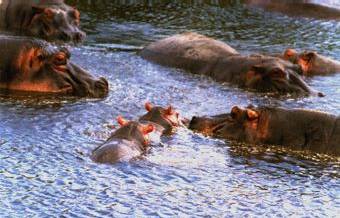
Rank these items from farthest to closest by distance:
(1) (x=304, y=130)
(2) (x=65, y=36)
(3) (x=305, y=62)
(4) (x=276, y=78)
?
(2) (x=65, y=36) < (3) (x=305, y=62) < (4) (x=276, y=78) < (1) (x=304, y=130)

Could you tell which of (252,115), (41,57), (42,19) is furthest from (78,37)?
(252,115)

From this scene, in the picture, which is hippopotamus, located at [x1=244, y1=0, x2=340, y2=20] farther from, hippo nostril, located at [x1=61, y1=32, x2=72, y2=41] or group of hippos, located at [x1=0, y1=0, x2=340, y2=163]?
hippo nostril, located at [x1=61, y1=32, x2=72, y2=41]

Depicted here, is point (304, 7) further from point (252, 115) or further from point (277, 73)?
point (252, 115)

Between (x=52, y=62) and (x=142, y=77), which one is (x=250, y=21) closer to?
(x=142, y=77)

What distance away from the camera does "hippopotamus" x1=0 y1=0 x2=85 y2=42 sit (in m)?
14.2

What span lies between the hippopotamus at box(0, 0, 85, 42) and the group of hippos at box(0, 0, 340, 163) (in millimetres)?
14

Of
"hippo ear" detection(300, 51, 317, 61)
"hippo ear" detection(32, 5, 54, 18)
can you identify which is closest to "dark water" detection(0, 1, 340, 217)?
"hippo ear" detection(300, 51, 317, 61)

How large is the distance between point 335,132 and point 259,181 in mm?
1208

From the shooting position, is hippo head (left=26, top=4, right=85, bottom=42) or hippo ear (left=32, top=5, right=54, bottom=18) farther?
hippo ear (left=32, top=5, right=54, bottom=18)

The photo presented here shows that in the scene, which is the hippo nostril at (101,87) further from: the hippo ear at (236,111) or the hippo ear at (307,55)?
the hippo ear at (307,55)

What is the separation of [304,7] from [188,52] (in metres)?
5.65

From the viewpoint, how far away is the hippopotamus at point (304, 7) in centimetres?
1712

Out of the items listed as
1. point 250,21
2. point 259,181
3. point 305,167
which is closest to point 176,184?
point 259,181

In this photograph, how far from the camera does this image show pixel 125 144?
309 inches
